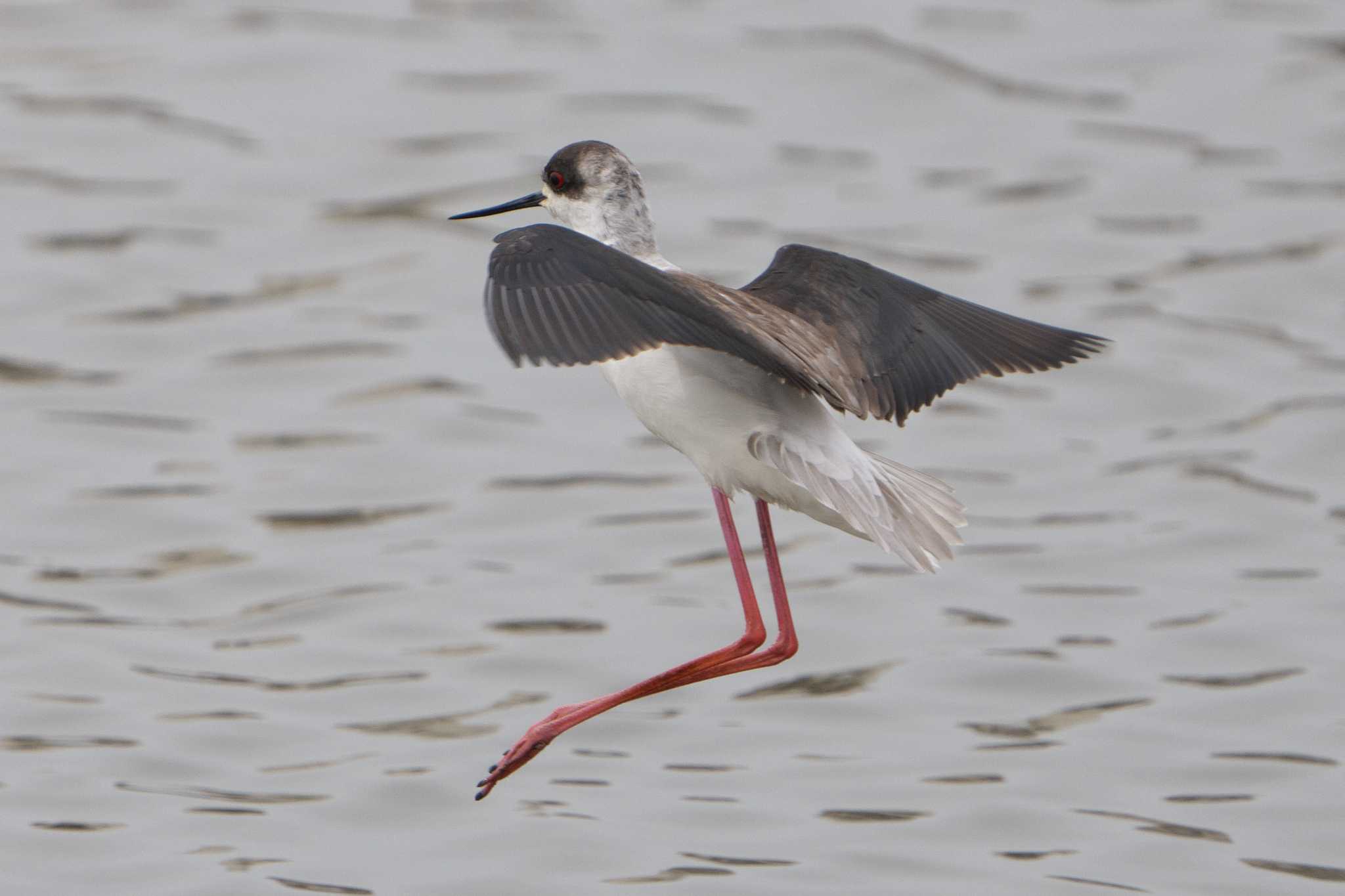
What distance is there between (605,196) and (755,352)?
927 millimetres

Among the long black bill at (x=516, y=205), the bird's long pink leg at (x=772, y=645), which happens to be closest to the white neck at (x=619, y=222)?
the long black bill at (x=516, y=205)

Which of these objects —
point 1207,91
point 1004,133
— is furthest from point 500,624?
point 1207,91

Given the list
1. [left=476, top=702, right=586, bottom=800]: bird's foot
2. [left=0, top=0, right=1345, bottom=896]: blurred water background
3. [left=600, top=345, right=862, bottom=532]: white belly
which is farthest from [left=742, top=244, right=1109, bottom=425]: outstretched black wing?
[left=0, top=0, right=1345, bottom=896]: blurred water background

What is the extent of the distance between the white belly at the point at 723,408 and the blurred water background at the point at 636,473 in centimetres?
302

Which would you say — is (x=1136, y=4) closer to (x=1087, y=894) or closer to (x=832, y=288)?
(x=1087, y=894)

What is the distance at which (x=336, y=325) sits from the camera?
14.1 meters

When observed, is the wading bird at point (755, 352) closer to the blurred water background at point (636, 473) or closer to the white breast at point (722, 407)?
the white breast at point (722, 407)

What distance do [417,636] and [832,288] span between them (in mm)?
4826

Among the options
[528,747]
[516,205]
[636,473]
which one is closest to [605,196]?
[516,205]

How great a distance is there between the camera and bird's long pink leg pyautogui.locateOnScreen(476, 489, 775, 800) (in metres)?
6.76

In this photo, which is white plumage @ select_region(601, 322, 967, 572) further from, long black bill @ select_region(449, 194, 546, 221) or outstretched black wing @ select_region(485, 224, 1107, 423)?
long black bill @ select_region(449, 194, 546, 221)

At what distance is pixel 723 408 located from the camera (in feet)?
21.6

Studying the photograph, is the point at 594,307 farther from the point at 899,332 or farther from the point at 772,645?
the point at 772,645

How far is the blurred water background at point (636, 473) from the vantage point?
32.4ft
